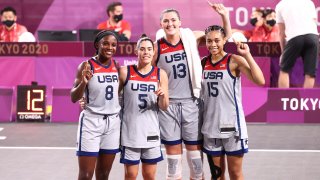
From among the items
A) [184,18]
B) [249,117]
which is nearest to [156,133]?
[249,117]

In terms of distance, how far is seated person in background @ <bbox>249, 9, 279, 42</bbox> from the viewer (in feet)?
52.1

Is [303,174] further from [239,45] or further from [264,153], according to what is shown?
[239,45]

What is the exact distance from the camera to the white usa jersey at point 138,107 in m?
7.91

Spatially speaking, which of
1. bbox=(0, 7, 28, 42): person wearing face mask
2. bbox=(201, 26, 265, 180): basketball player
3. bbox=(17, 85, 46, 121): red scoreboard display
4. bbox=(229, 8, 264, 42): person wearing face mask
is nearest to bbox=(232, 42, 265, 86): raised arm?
bbox=(201, 26, 265, 180): basketball player

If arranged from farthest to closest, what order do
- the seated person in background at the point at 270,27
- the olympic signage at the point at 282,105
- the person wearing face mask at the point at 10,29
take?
the person wearing face mask at the point at 10,29 → the seated person in background at the point at 270,27 → the olympic signage at the point at 282,105

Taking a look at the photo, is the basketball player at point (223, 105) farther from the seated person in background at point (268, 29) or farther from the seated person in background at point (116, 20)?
the seated person in background at point (116, 20)

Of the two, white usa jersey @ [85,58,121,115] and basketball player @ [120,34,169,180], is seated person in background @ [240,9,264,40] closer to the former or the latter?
basketball player @ [120,34,169,180]

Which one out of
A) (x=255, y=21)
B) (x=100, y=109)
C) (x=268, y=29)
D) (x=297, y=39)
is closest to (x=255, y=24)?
(x=255, y=21)

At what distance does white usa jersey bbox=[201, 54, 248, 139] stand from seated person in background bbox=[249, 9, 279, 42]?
786cm

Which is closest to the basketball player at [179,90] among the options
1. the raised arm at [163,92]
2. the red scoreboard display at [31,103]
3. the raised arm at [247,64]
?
the raised arm at [163,92]

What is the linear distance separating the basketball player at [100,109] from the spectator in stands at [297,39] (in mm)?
6596

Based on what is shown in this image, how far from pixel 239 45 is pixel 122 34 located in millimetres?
8300

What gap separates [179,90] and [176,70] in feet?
0.64

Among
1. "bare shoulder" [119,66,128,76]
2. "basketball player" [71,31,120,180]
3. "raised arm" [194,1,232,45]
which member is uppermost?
"raised arm" [194,1,232,45]
